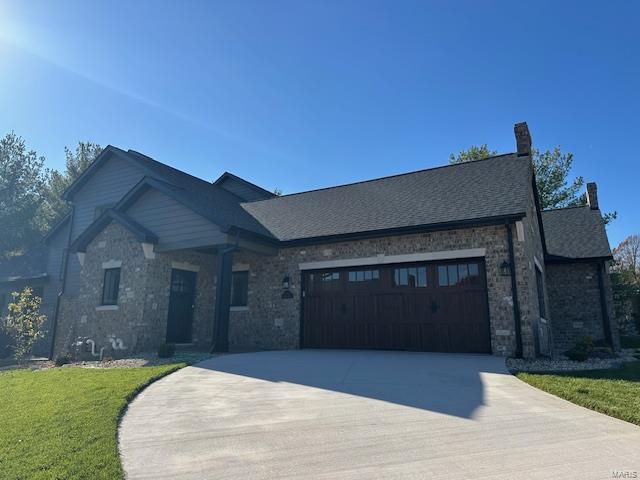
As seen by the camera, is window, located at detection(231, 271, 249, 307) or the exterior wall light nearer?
the exterior wall light

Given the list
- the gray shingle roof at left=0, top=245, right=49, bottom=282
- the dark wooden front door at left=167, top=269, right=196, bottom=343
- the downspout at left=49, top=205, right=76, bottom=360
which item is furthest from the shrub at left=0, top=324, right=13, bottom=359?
the dark wooden front door at left=167, top=269, right=196, bottom=343

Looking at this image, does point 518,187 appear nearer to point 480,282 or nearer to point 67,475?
point 480,282

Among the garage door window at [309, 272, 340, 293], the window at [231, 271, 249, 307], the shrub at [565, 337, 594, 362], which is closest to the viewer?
the shrub at [565, 337, 594, 362]

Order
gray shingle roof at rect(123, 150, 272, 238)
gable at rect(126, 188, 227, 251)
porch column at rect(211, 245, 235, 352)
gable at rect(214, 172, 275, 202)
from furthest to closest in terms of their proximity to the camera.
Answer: gable at rect(214, 172, 275, 202)
gray shingle roof at rect(123, 150, 272, 238)
gable at rect(126, 188, 227, 251)
porch column at rect(211, 245, 235, 352)

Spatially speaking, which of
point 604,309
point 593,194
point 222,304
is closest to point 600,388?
point 222,304

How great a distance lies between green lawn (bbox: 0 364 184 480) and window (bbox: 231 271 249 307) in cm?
629

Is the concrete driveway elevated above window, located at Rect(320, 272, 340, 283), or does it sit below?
below

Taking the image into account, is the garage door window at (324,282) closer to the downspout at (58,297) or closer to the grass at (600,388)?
the grass at (600,388)

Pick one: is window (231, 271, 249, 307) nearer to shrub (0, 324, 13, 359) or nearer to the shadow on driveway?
the shadow on driveway

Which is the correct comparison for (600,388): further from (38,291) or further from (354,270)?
(38,291)

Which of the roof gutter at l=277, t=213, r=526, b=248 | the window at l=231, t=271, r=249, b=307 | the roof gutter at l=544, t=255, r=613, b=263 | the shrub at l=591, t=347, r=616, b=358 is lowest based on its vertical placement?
the shrub at l=591, t=347, r=616, b=358

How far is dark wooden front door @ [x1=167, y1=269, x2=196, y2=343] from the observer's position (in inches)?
560

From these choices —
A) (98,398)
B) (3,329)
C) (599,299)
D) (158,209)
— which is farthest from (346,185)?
(3,329)

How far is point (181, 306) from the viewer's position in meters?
14.6
